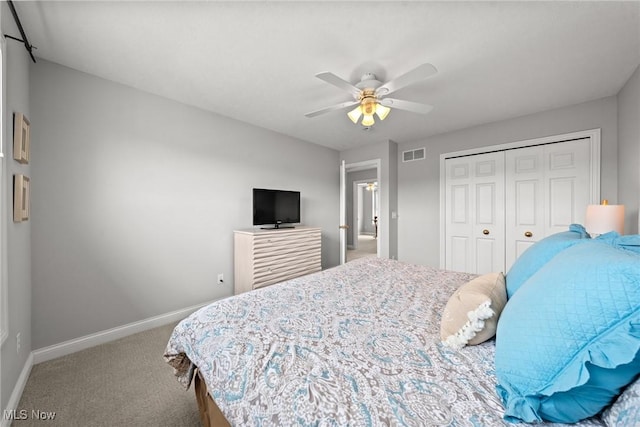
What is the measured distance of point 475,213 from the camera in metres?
3.50

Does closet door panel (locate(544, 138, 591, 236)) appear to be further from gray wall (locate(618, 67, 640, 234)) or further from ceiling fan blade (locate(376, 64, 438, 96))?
ceiling fan blade (locate(376, 64, 438, 96))

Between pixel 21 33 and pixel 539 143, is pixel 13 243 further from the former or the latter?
pixel 539 143

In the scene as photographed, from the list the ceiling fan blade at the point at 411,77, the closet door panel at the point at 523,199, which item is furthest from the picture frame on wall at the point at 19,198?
the closet door panel at the point at 523,199

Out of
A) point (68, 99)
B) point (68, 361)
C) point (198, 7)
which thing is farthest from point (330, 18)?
point (68, 361)

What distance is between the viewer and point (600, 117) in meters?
2.64

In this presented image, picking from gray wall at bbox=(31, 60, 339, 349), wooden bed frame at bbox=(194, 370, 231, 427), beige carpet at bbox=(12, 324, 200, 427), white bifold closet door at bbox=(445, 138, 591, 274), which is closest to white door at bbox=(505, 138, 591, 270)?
white bifold closet door at bbox=(445, 138, 591, 274)

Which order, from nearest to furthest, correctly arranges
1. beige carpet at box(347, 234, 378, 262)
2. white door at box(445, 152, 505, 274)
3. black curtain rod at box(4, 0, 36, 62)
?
1. black curtain rod at box(4, 0, 36, 62)
2. white door at box(445, 152, 505, 274)
3. beige carpet at box(347, 234, 378, 262)

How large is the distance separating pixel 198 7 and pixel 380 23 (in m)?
1.15

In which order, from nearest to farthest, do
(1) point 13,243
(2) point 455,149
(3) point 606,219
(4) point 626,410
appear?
(4) point 626,410
(1) point 13,243
(3) point 606,219
(2) point 455,149

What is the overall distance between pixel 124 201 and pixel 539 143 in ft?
15.8

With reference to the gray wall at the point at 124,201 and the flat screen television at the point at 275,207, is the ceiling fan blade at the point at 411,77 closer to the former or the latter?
the flat screen television at the point at 275,207

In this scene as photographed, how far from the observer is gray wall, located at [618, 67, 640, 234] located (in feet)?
6.79

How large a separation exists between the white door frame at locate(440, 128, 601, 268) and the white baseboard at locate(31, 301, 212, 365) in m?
3.71

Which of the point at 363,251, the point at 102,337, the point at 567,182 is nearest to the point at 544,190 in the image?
the point at 567,182
